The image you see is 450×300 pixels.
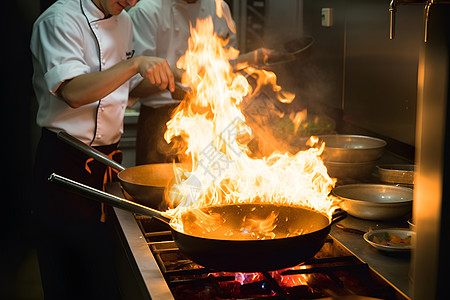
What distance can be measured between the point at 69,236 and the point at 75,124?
17.3 inches

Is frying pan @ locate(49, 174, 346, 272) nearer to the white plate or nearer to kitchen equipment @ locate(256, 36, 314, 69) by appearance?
the white plate

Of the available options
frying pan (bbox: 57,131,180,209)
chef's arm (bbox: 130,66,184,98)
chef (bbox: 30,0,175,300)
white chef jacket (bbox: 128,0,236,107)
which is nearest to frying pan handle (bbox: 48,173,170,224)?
frying pan (bbox: 57,131,180,209)

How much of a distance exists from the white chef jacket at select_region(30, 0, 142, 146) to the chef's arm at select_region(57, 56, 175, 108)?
0.05 metres

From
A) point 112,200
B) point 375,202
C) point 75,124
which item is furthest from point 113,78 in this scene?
point 375,202

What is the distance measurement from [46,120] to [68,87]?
23 cm

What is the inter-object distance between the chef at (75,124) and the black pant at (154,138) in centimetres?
91

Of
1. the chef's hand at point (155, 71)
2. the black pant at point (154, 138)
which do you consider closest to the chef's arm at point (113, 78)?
the chef's hand at point (155, 71)

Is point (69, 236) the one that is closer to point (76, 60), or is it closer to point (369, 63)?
point (76, 60)

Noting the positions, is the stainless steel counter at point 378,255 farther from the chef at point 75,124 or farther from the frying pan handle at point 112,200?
the chef at point 75,124

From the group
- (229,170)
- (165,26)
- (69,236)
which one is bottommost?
(69,236)

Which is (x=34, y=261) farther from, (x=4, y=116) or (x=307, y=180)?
(x=307, y=180)

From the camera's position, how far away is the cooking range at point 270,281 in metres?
1.04

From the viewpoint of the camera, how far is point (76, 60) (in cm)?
203

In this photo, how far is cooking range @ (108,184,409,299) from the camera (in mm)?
1043
